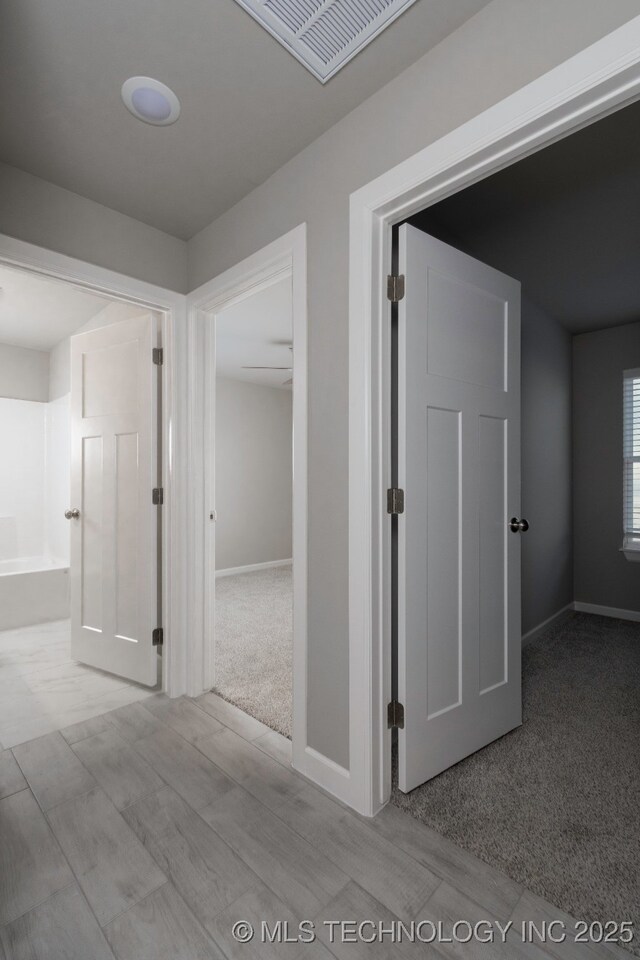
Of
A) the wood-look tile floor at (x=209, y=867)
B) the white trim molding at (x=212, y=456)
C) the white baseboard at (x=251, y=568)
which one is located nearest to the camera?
the wood-look tile floor at (x=209, y=867)

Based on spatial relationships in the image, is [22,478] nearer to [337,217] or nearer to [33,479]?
[33,479]

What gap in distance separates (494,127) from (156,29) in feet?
3.37

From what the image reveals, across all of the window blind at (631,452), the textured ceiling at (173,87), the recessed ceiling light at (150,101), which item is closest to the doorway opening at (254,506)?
the textured ceiling at (173,87)

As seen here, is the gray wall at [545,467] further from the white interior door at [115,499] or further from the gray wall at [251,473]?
the gray wall at [251,473]

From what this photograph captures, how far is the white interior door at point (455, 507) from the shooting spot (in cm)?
169

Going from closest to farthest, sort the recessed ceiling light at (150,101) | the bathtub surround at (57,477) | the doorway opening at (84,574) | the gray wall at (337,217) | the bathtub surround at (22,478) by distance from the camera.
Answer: the gray wall at (337,217), the recessed ceiling light at (150,101), the doorway opening at (84,574), the bathtub surround at (57,477), the bathtub surround at (22,478)

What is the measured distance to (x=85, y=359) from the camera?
9.84 ft

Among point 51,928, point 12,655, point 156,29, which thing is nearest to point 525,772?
point 51,928

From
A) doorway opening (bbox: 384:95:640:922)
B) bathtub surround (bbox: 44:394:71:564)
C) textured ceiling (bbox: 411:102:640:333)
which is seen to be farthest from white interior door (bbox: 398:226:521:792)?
bathtub surround (bbox: 44:394:71:564)

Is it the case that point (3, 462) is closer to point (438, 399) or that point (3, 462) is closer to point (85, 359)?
point (85, 359)

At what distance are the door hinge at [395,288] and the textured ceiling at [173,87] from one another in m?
0.61

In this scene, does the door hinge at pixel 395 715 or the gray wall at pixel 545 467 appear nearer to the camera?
the door hinge at pixel 395 715

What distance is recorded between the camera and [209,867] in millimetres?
1422

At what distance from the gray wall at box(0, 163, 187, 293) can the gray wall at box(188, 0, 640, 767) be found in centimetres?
66
